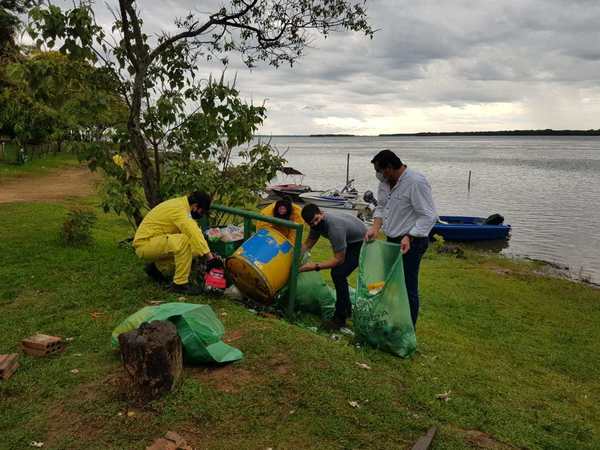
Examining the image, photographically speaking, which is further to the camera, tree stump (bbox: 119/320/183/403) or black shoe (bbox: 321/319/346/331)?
black shoe (bbox: 321/319/346/331)

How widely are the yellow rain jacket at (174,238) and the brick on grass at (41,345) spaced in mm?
1493

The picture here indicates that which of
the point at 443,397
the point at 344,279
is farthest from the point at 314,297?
the point at 443,397

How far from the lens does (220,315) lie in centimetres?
524

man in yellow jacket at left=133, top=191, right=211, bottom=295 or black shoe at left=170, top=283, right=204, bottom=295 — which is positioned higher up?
man in yellow jacket at left=133, top=191, right=211, bottom=295

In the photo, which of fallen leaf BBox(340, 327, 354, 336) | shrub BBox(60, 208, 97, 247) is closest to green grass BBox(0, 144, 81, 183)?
shrub BBox(60, 208, 97, 247)

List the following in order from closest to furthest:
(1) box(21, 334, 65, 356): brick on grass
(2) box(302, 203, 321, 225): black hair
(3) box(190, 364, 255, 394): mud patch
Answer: (3) box(190, 364, 255, 394): mud patch < (1) box(21, 334, 65, 356): brick on grass < (2) box(302, 203, 321, 225): black hair

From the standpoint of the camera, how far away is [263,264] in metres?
5.34

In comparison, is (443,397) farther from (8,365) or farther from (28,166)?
A: (28,166)

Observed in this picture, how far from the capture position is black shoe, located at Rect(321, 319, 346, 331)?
576 centimetres

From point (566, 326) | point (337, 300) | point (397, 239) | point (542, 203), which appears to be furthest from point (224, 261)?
point (542, 203)

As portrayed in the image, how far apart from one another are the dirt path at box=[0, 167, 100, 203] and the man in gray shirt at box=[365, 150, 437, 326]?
10388mm

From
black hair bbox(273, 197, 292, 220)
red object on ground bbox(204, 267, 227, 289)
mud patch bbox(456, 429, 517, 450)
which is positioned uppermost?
black hair bbox(273, 197, 292, 220)

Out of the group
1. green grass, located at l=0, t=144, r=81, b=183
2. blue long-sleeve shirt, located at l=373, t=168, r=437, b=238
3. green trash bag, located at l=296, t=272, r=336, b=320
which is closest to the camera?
blue long-sleeve shirt, located at l=373, t=168, r=437, b=238

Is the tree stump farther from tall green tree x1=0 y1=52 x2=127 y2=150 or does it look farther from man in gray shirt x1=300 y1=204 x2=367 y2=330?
tall green tree x1=0 y1=52 x2=127 y2=150
